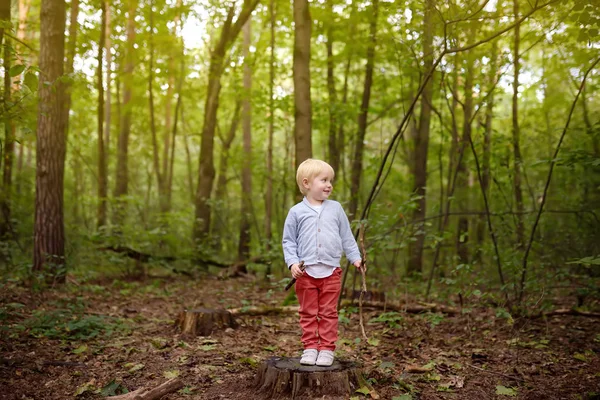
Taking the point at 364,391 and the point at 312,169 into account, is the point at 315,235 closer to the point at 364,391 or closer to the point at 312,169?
the point at 312,169

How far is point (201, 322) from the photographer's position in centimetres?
671

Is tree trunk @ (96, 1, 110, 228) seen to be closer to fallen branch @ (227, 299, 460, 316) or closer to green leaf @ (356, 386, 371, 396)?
fallen branch @ (227, 299, 460, 316)

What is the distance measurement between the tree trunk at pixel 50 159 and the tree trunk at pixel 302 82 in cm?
432

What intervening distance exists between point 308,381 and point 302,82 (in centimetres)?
583

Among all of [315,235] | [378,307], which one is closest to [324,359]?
[315,235]

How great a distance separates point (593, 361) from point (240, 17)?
12.5 meters

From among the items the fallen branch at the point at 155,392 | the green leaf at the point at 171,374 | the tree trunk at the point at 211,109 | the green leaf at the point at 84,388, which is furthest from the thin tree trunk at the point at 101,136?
the fallen branch at the point at 155,392

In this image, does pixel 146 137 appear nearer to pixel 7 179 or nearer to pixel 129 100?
pixel 129 100

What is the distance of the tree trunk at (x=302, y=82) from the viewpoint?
8.62 meters

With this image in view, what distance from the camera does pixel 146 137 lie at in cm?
2547

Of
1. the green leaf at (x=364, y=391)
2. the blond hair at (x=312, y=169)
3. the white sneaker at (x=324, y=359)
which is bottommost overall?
the green leaf at (x=364, y=391)

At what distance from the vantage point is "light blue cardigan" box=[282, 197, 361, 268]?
4336mm

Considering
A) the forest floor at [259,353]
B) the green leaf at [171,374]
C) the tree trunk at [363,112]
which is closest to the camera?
the forest floor at [259,353]

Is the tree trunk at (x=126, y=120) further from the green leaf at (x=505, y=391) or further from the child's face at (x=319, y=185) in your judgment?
the green leaf at (x=505, y=391)
